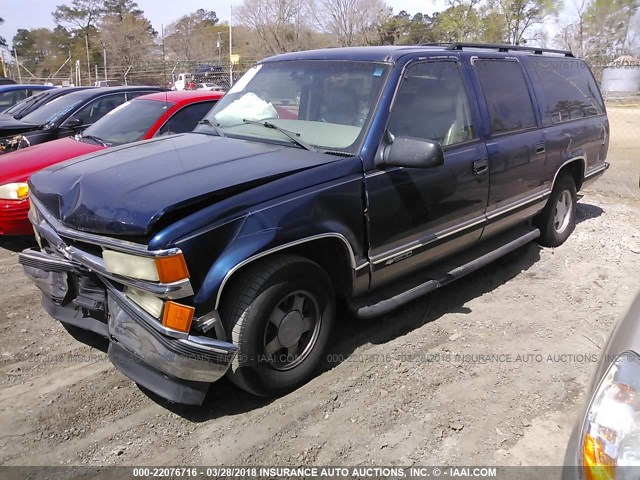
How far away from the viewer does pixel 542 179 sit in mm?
4965

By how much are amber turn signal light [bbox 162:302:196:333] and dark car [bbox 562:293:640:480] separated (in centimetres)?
170

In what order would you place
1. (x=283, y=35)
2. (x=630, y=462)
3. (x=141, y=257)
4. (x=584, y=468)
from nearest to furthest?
(x=630, y=462)
(x=584, y=468)
(x=141, y=257)
(x=283, y=35)

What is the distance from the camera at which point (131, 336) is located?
2.72 m

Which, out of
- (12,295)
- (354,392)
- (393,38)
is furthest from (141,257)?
(393,38)

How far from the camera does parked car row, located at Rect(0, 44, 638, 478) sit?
2621 mm

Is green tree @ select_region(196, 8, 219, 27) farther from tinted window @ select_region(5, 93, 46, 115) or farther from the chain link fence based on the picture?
tinted window @ select_region(5, 93, 46, 115)

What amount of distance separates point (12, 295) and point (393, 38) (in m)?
33.5

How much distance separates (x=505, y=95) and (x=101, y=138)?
439 centimetres

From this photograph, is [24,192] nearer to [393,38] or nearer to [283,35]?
[393,38]

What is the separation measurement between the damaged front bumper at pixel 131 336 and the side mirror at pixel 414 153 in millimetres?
1487

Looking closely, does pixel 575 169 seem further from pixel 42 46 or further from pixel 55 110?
pixel 42 46

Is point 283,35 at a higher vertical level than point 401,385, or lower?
higher

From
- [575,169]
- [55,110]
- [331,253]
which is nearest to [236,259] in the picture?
[331,253]

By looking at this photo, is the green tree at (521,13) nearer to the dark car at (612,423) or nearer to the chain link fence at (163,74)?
the chain link fence at (163,74)
